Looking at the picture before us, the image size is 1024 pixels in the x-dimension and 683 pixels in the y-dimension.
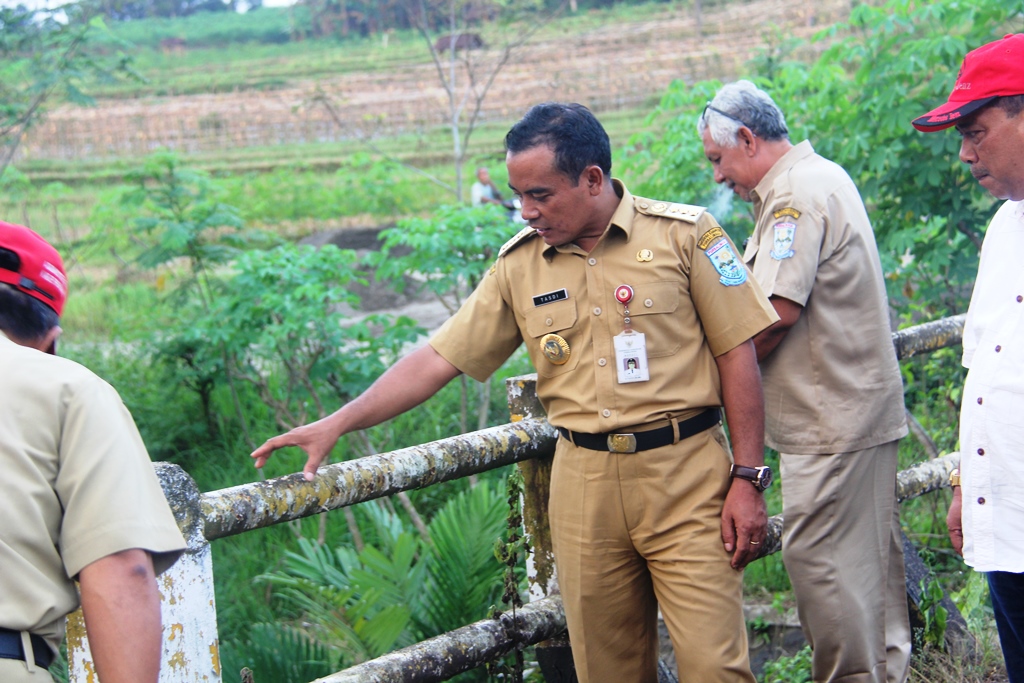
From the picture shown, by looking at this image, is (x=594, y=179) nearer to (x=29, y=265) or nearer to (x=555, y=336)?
(x=555, y=336)

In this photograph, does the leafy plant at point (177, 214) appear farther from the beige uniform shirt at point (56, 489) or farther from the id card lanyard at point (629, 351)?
the beige uniform shirt at point (56, 489)

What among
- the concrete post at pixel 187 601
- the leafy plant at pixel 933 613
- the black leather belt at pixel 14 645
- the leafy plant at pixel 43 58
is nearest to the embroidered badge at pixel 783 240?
the leafy plant at pixel 933 613

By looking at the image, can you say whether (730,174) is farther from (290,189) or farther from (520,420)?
(290,189)

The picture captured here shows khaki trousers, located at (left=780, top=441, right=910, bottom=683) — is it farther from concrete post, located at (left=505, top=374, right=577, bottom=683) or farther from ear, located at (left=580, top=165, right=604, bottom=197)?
ear, located at (left=580, top=165, right=604, bottom=197)

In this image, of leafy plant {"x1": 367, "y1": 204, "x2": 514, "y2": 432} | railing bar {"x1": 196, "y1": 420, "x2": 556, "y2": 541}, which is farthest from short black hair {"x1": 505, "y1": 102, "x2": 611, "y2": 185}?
leafy plant {"x1": 367, "y1": 204, "x2": 514, "y2": 432}

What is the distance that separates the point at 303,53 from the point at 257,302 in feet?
121

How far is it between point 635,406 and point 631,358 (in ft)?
0.35

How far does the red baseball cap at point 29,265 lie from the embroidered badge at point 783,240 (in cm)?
177

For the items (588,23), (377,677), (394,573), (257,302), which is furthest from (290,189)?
(588,23)

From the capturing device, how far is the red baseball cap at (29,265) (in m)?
1.44

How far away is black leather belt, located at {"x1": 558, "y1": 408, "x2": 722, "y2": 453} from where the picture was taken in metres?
2.19

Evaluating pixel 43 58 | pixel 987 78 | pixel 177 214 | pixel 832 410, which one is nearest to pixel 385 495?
pixel 832 410

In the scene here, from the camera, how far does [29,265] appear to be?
1.45 m

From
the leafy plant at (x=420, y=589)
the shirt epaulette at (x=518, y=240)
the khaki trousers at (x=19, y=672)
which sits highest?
the shirt epaulette at (x=518, y=240)
